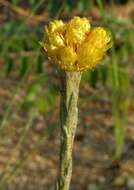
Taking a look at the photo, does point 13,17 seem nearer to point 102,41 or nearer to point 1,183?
point 1,183

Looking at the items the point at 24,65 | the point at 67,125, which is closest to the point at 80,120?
the point at 24,65

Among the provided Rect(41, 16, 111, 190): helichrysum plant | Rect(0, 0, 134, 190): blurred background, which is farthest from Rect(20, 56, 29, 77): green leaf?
Rect(41, 16, 111, 190): helichrysum plant

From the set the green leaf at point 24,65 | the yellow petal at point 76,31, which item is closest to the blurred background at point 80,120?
the green leaf at point 24,65

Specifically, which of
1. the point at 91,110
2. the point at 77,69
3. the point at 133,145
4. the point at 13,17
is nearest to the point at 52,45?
the point at 77,69

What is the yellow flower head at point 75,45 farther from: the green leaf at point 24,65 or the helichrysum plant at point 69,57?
the green leaf at point 24,65

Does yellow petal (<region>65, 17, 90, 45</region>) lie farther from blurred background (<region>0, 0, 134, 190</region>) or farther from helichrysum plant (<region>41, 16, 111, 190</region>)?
blurred background (<region>0, 0, 134, 190</region>)

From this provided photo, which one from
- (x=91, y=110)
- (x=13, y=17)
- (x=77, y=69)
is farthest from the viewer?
(x=13, y=17)

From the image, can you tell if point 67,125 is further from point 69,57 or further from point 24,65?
point 24,65
